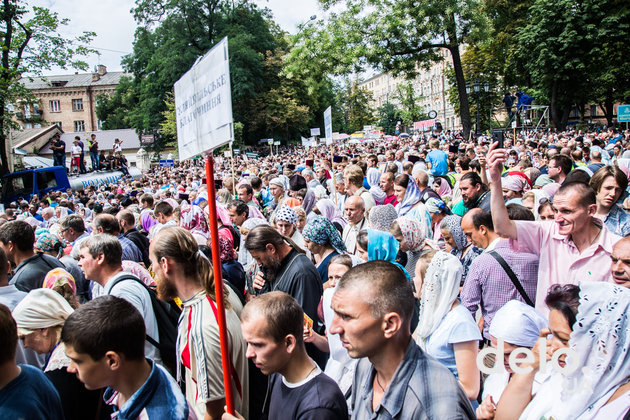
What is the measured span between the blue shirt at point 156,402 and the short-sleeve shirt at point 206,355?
339 mm

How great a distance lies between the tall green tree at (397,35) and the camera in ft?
62.6

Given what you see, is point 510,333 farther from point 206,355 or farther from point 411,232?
point 411,232

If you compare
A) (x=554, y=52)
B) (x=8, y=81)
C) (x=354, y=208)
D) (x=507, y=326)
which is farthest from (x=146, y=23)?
(x=507, y=326)

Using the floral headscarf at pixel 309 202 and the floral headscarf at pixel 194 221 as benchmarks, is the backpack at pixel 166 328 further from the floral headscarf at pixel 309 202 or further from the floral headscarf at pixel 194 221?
the floral headscarf at pixel 309 202

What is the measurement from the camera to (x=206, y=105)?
8.64 ft

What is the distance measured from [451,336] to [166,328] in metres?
1.93

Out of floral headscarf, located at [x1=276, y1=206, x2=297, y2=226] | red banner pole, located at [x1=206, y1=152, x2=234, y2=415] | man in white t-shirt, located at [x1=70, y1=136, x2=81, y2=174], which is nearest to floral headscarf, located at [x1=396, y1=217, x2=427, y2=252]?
floral headscarf, located at [x1=276, y1=206, x2=297, y2=226]

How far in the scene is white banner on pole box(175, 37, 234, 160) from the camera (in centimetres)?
A: 244

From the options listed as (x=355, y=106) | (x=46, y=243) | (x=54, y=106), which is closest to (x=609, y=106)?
(x=355, y=106)

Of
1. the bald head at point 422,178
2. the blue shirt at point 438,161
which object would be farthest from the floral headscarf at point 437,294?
the blue shirt at point 438,161

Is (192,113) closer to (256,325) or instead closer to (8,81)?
(256,325)

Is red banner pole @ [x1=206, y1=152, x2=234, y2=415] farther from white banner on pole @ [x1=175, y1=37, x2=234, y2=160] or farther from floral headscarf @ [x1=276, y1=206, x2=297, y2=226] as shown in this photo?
floral headscarf @ [x1=276, y1=206, x2=297, y2=226]

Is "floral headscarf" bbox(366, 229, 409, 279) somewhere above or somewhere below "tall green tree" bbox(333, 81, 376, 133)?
below

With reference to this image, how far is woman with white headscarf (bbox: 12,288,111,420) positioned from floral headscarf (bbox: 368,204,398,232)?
10.0ft
